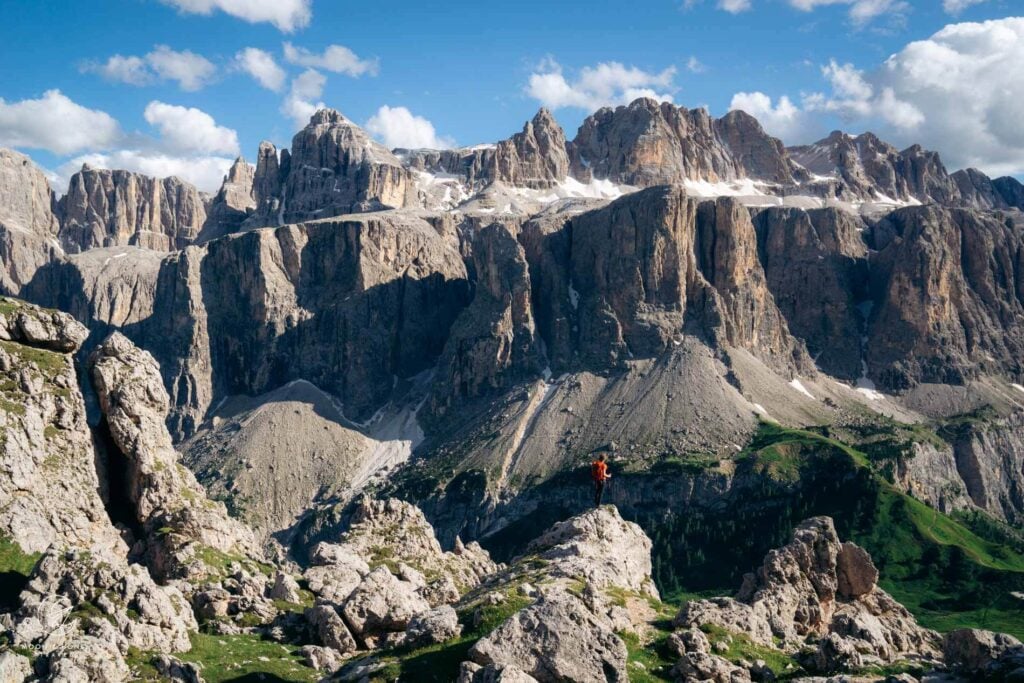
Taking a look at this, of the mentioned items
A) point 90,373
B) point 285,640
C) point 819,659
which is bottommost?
point 285,640

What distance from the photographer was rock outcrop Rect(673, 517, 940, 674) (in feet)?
207

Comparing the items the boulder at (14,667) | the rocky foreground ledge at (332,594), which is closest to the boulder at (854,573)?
the rocky foreground ledge at (332,594)

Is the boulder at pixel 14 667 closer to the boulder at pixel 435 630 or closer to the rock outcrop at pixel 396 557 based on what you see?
the boulder at pixel 435 630

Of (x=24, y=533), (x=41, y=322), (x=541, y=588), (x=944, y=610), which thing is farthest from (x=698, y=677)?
(x=944, y=610)

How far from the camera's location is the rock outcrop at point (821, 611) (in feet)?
207

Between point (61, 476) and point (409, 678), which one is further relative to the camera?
point (61, 476)

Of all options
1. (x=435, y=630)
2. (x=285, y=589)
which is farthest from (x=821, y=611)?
(x=285, y=589)

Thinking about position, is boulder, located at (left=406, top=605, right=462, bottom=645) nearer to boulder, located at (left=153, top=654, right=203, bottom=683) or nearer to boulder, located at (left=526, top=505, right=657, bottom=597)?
boulder, located at (left=153, top=654, right=203, bottom=683)

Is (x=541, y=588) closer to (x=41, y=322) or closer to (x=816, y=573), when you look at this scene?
(x=816, y=573)

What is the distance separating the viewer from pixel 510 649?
43844mm

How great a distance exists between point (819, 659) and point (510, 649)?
2404 centimetres

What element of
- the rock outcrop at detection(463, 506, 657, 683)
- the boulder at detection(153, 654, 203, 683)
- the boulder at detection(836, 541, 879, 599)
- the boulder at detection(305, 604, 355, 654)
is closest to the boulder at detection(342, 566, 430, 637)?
the boulder at detection(305, 604, 355, 654)

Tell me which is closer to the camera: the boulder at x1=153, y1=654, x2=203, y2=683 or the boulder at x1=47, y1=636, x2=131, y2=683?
the boulder at x1=47, y1=636, x2=131, y2=683

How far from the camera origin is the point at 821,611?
8175 centimetres
